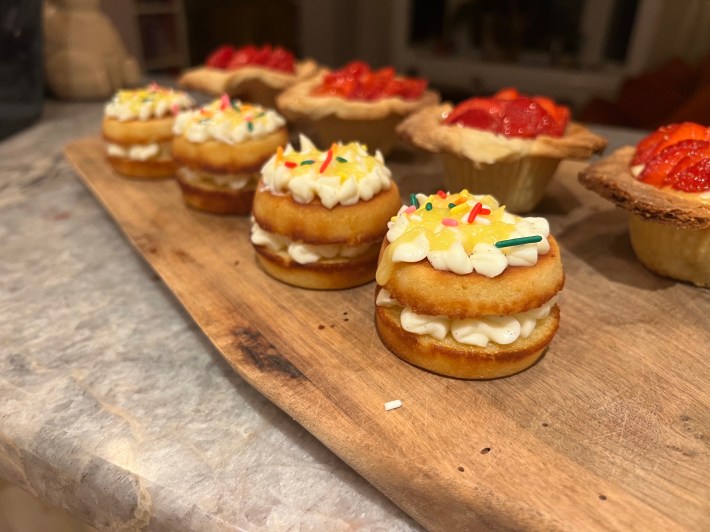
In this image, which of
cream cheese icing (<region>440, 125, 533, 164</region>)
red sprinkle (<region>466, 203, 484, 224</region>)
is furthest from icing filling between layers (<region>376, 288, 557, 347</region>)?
cream cheese icing (<region>440, 125, 533, 164</region>)

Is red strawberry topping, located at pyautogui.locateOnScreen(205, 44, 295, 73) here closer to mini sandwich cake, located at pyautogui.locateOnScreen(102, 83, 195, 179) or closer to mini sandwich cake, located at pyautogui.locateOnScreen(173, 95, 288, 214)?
mini sandwich cake, located at pyautogui.locateOnScreen(102, 83, 195, 179)

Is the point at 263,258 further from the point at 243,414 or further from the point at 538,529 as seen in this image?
the point at 538,529

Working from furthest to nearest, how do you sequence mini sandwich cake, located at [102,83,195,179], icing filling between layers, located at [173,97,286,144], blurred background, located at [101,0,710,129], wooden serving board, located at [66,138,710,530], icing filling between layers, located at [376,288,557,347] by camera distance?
blurred background, located at [101,0,710,129], mini sandwich cake, located at [102,83,195,179], icing filling between layers, located at [173,97,286,144], icing filling between layers, located at [376,288,557,347], wooden serving board, located at [66,138,710,530]

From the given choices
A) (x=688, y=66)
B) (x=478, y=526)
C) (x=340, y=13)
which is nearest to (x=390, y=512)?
(x=478, y=526)

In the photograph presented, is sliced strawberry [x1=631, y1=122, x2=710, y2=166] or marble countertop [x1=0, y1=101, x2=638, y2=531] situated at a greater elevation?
sliced strawberry [x1=631, y1=122, x2=710, y2=166]

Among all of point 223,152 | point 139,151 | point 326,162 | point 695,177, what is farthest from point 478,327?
point 139,151

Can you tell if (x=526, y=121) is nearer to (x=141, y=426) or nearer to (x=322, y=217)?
(x=322, y=217)

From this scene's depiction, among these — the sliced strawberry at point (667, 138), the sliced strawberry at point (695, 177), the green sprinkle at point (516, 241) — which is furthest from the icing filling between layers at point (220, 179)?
the sliced strawberry at point (695, 177)
